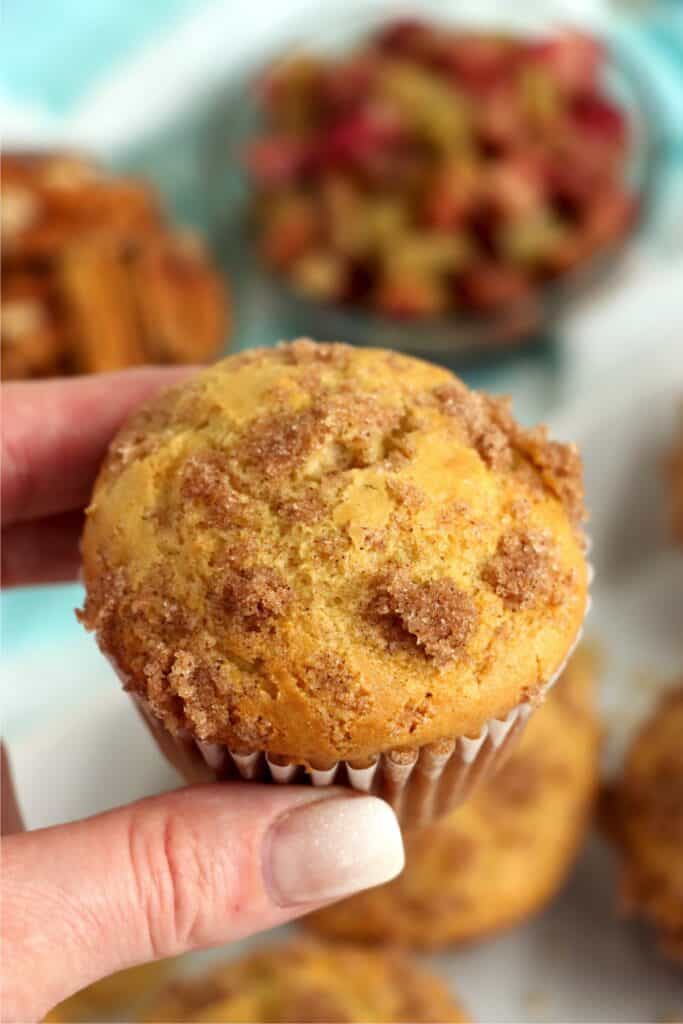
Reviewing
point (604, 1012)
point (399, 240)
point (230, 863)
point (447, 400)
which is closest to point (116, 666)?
point (230, 863)

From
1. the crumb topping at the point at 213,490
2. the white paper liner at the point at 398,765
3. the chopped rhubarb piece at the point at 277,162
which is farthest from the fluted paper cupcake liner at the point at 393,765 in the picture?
the chopped rhubarb piece at the point at 277,162

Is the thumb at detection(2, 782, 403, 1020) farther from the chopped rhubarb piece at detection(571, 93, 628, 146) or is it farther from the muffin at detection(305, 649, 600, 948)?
the chopped rhubarb piece at detection(571, 93, 628, 146)

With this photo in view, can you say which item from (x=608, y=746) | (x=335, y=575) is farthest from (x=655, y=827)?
(x=335, y=575)

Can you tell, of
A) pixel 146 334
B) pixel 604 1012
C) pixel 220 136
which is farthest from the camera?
pixel 220 136

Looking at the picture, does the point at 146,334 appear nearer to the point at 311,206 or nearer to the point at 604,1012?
the point at 311,206

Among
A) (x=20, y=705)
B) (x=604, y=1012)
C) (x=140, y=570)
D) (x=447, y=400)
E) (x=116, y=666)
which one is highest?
(x=447, y=400)

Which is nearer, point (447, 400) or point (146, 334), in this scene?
point (447, 400)

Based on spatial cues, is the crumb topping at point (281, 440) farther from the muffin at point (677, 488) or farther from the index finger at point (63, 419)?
the muffin at point (677, 488)
